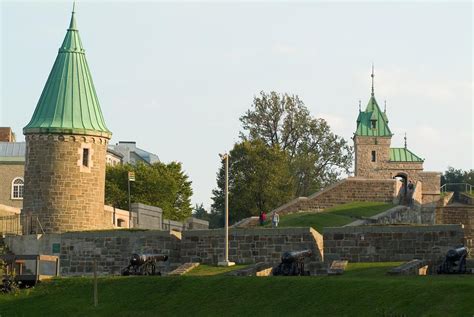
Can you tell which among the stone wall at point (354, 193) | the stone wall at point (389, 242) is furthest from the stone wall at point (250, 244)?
the stone wall at point (354, 193)

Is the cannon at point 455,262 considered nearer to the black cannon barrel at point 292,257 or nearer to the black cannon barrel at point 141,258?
the black cannon barrel at point 292,257

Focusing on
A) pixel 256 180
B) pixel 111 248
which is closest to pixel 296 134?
pixel 256 180

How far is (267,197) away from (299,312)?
45.3m

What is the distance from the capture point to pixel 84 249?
4781cm

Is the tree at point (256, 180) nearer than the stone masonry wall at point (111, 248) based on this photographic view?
No

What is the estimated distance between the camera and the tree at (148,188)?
265 ft

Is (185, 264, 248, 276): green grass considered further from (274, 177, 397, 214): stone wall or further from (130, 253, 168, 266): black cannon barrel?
(274, 177, 397, 214): stone wall

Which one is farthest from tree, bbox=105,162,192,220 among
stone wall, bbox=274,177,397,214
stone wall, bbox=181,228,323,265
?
stone wall, bbox=181,228,323,265

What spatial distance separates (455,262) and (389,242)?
5349 millimetres

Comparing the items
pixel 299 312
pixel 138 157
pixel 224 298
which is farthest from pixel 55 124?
pixel 138 157

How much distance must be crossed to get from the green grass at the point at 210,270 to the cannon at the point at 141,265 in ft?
4.47

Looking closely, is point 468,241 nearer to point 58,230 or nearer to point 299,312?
point 58,230

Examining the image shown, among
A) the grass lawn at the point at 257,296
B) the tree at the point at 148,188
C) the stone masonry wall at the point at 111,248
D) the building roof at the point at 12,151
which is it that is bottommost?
→ the grass lawn at the point at 257,296

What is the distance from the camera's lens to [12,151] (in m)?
91.9
